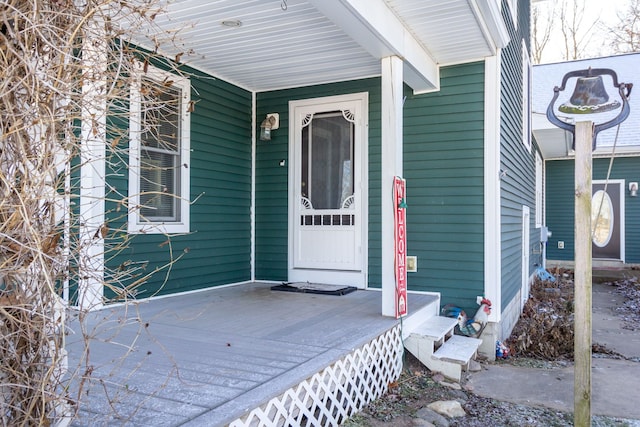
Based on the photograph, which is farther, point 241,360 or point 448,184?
point 448,184

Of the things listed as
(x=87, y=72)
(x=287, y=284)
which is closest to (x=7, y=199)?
(x=87, y=72)

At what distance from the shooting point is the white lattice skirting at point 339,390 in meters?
2.26

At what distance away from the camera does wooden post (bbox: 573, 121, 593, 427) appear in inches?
113

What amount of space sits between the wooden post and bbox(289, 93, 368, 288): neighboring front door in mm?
2642

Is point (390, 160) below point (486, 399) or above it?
above

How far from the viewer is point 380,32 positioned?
11.5 ft

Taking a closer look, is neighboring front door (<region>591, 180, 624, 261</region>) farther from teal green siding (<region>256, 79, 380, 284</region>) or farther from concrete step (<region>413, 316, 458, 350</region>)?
teal green siding (<region>256, 79, 380, 284</region>)

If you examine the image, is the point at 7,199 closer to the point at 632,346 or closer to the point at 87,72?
the point at 87,72

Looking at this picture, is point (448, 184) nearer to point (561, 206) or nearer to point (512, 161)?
point (512, 161)

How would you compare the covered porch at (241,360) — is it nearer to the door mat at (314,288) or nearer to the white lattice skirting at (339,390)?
the white lattice skirting at (339,390)

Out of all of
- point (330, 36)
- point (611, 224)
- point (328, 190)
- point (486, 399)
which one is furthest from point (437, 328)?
point (611, 224)

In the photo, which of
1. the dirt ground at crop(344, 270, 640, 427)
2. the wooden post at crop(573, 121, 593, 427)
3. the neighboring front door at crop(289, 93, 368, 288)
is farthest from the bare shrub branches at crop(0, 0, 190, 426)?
the neighboring front door at crop(289, 93, 368, 288)

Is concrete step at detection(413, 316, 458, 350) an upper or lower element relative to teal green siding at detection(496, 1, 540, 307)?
lower

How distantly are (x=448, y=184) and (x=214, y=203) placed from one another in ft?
8.16
